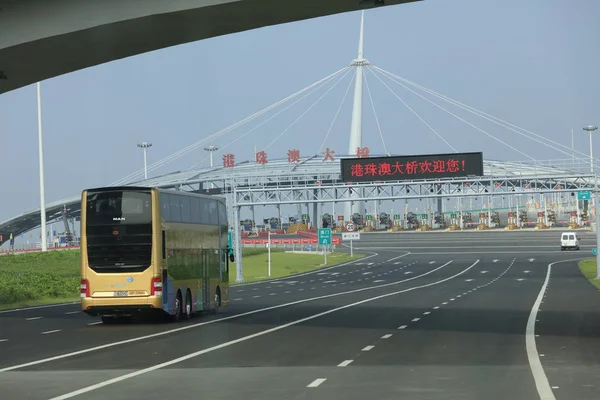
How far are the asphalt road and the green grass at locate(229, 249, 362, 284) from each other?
119ft

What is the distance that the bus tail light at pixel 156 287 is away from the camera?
92.6 feet

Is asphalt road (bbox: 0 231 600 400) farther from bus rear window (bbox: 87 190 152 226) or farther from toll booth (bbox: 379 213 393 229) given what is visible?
toll booth (bbox: 379 213 393 229)

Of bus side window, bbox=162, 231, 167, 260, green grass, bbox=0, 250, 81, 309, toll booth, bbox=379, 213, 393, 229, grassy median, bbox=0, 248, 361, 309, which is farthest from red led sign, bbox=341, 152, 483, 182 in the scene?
toll booth, bbox=379, 213, 393, 229

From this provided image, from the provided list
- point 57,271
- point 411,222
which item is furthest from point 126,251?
point 411,222

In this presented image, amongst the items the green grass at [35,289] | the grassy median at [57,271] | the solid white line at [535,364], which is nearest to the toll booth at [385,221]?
the grassy median at [57,271]

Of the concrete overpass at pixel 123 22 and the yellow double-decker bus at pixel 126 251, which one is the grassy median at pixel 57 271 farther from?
the concrete overpass at pixel 123 22

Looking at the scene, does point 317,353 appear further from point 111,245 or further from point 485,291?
point 485,291

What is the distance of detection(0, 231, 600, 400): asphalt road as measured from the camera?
45.3 ft

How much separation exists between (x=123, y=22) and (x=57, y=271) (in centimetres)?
5541

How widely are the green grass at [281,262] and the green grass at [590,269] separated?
20512 millimetres

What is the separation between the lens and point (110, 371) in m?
16.5

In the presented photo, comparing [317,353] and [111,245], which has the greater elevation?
[111,245]

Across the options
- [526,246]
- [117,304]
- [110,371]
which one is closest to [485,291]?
[117,304]

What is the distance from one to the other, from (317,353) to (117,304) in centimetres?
1016
